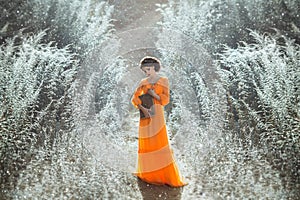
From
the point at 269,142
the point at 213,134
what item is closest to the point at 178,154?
the point at 213,134

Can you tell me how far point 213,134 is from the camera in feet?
10.8

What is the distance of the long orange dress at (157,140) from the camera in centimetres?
271

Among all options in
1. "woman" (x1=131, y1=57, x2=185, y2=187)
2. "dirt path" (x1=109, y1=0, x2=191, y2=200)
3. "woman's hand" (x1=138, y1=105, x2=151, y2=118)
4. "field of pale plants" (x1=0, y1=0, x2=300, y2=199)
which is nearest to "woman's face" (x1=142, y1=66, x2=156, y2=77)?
"woman" (x1=131, y1=57, x2=185, y2=187)

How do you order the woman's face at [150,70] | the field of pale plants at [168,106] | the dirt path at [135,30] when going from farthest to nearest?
the dirt path at [135,30] < the field of pale plants at [168,106] < the woman's face at [150,70]

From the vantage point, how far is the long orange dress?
107 inches

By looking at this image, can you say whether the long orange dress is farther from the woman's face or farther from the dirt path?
the dirt path

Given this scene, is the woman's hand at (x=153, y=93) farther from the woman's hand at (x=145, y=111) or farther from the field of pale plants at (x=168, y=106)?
the field of pale plants at (x=168, y=106)

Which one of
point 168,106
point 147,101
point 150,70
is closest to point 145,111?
point 147,101

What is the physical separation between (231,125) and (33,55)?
1.30 metres

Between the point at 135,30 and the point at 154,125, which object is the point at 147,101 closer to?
the point at 154,125

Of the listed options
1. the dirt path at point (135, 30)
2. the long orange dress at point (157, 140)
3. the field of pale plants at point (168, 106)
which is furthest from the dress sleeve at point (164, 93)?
the dirt path at point (135, 30)

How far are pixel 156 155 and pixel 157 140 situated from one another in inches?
2.9

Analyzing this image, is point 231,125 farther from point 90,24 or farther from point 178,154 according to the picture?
point 90,24

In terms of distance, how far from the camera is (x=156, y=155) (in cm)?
274
